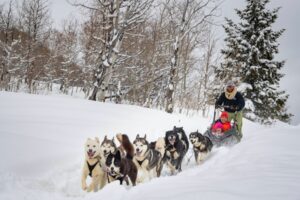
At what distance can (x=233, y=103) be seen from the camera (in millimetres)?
9281

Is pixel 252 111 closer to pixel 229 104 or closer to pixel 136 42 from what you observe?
pixel 136 42

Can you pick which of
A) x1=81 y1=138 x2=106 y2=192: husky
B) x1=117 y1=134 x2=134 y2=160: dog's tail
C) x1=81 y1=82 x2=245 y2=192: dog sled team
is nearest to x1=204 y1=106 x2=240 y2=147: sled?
x1=81 y1=82 x2=245 y2=192: dog sled team

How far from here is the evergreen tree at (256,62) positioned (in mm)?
20281

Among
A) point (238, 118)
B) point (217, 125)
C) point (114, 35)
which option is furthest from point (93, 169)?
point (114, 35)

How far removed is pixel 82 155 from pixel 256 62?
1622 cm

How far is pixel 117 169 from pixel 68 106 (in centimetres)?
492

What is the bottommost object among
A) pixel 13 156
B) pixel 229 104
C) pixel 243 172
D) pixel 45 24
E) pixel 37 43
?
pixel 13 156

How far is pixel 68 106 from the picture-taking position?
979 centimetres

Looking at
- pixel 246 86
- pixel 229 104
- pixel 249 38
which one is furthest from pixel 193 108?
pixel 229 104

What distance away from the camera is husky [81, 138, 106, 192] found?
5520mm

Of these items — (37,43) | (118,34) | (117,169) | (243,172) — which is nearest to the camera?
(243,172)

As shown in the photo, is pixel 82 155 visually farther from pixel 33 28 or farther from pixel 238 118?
pixel 33 28

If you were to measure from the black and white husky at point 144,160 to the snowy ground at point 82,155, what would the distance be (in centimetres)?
54

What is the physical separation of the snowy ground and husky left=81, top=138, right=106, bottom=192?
0.26 meters
